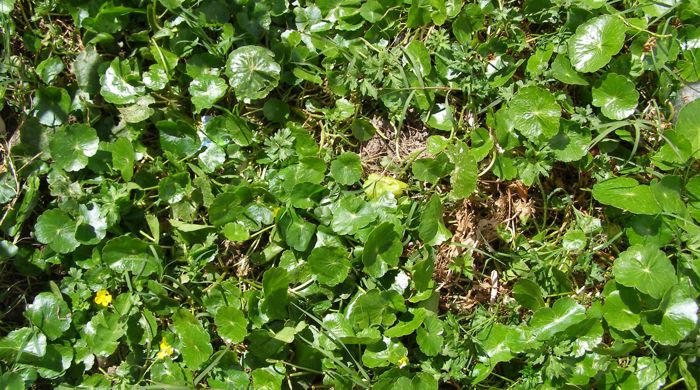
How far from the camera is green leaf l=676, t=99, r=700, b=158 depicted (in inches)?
98.0

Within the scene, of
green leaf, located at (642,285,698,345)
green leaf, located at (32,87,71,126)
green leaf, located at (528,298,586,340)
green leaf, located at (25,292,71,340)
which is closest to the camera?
green leaf, located at (642,285,698,345)

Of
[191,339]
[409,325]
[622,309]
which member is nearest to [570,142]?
[622,309]

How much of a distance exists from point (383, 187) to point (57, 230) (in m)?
1.20

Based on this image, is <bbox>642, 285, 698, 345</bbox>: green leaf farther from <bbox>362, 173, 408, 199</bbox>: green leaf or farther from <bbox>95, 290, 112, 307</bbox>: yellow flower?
<bbox>95, 290, 112, 307</bbox>: yellow flower

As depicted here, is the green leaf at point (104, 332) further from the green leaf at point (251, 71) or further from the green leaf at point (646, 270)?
the green leaf at point (646, 270)

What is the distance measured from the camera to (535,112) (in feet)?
8.28

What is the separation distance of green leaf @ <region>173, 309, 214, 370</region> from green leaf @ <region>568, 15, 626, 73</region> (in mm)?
1651

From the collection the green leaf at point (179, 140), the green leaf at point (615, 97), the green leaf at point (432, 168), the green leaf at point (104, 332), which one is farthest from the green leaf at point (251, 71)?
the green leaf at point (615, 97)

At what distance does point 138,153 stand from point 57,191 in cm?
32

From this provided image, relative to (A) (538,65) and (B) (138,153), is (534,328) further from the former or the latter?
(B) (138,153)

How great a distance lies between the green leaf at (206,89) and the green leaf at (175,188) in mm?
258

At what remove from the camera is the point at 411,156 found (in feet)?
8.73

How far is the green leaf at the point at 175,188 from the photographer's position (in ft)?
8.57

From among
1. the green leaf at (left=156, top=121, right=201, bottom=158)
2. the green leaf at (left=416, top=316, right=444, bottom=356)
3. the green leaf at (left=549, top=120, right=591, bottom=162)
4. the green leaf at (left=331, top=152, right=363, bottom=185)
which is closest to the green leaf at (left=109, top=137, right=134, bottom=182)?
the green leaf at (left=156, top=121, right=201, bottom=158)
